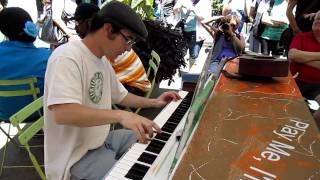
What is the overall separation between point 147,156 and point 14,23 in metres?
1.80

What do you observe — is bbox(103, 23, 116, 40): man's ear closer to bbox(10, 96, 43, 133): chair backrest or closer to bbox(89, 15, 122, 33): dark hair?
bbox(89, 15, 122, 33): dark hair

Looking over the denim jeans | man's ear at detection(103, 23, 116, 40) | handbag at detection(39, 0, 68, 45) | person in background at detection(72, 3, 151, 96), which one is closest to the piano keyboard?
man's ear at detection(103, 23, 116, 40)

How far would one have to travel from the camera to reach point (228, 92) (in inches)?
84.1

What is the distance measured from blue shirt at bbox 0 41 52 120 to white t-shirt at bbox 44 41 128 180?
1.09m

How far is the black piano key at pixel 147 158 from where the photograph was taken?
1.49 metres

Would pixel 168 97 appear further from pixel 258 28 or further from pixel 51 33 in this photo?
pixel 258 28

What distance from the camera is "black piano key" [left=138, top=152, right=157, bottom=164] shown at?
4.87 feet

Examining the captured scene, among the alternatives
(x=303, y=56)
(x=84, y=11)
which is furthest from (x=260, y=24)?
(x=84, y=11)

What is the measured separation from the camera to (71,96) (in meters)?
1.60

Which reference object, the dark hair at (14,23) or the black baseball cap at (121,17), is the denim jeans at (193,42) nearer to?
the dark hair at (14,23)

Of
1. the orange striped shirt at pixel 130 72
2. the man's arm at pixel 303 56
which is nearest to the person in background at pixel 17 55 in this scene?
the orange striped shirt at pixel 130 72

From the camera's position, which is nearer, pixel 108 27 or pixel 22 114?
pixel 108 27

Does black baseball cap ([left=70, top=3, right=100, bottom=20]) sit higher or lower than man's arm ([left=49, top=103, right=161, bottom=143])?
higher

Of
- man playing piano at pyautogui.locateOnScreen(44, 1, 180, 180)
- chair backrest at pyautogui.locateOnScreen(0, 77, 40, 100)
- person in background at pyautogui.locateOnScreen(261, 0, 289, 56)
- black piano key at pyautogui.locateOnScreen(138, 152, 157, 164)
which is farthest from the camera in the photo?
person in background at pyautogui.locateOnScreen(261, 0, 289, 56)
